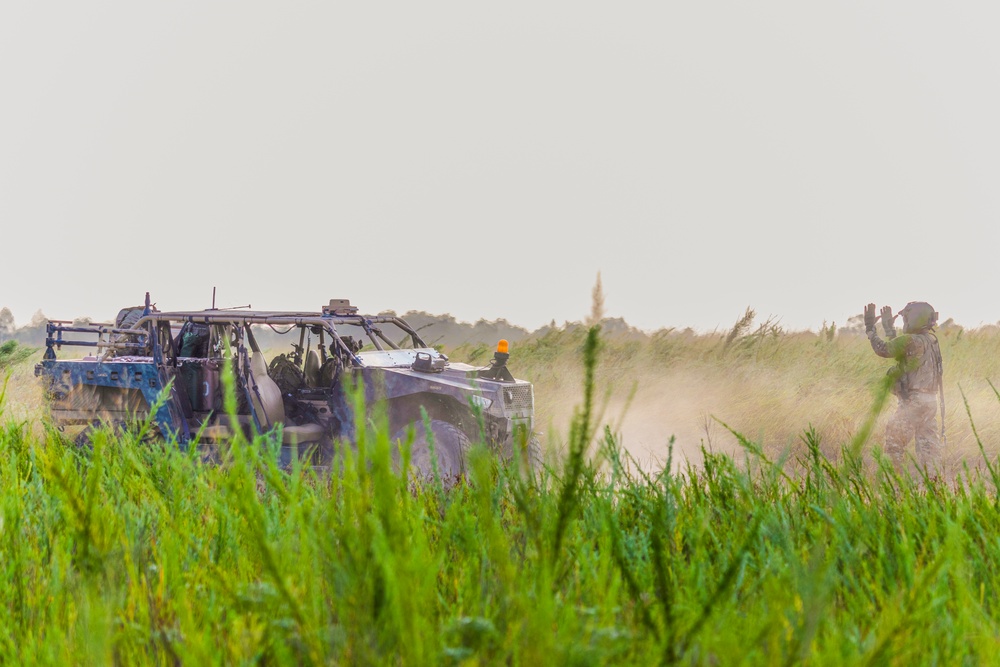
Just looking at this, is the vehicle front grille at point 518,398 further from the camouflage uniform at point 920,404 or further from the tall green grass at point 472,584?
the tall green grass at point 472,584

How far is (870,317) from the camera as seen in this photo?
28.6 feet

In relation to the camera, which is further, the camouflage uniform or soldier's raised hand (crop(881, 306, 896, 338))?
soldier's raised hand (crop(881, 306, 896, 338))

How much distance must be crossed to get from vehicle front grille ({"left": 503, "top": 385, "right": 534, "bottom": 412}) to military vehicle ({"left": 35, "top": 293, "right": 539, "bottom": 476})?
0.04ft

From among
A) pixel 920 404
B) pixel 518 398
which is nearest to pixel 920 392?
pixel 920 404

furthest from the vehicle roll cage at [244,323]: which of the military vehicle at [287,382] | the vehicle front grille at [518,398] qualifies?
the vehicle front grille at [518,398]

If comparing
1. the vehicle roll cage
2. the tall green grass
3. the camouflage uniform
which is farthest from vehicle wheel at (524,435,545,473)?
the camouflage uniform

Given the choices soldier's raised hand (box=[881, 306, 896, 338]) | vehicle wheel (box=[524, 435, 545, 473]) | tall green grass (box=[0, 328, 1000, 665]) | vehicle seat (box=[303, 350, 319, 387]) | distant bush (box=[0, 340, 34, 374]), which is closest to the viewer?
tall green grass (box=[0, 328, 1000, 665])

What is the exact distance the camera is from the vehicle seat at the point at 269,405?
7.50 m

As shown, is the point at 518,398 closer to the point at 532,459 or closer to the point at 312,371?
the point at 312,371

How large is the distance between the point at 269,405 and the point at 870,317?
671cm

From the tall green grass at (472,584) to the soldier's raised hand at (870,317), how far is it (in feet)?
21.0

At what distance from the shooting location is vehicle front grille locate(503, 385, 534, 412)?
7.34 m

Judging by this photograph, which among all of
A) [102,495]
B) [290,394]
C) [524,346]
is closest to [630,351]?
[524,346]

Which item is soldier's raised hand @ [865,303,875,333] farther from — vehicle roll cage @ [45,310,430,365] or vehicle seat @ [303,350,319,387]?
vehicle seat @ [303,350,319,387]
